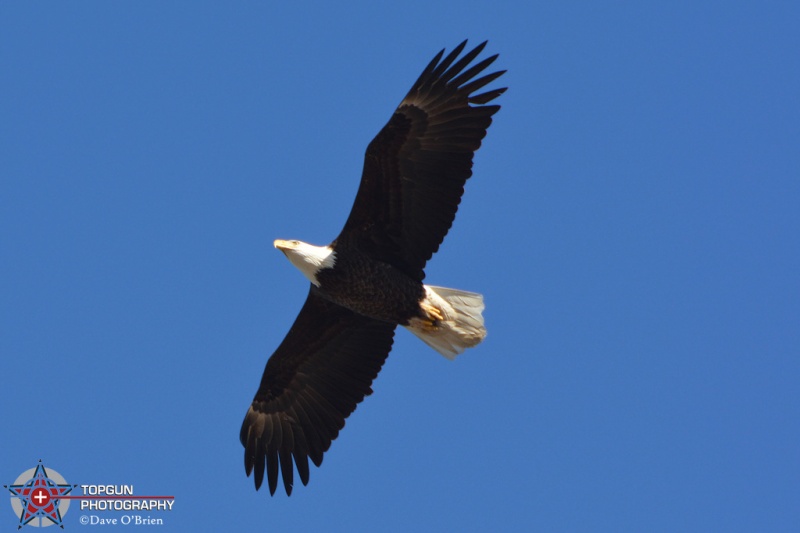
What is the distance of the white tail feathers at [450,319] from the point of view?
44.3ft

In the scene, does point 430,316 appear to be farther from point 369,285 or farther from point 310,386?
point 310,386

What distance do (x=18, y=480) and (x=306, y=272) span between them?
4208mm

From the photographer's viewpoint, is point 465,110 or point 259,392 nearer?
point 465,110

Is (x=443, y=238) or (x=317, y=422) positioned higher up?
(x=443, y=238)

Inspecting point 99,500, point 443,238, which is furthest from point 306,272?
point 99,500

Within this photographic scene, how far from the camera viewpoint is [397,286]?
1324cm

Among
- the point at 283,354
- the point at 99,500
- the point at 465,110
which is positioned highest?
the point at 465,110

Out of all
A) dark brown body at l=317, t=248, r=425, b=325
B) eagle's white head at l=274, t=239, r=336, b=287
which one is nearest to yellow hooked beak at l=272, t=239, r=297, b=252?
eagle's white head at l=274, t=239, r=336, b=287

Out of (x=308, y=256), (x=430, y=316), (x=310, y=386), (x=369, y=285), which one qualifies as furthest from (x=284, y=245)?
(x=310, y=386)

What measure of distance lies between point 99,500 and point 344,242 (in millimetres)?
4161

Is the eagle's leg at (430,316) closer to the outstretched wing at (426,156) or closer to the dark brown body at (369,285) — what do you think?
the dark brown body at (369,285)

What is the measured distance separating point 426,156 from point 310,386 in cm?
299

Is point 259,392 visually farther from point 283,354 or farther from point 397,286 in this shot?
point 397,286

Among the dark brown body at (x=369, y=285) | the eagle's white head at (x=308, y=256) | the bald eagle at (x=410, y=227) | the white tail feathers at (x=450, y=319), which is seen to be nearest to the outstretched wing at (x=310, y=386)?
the bald eagle at (x=410, y=227)
